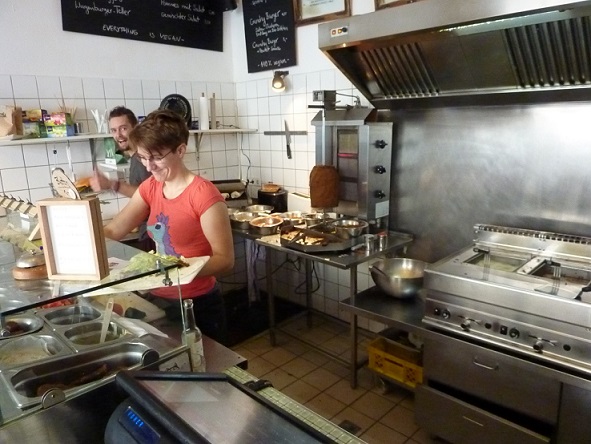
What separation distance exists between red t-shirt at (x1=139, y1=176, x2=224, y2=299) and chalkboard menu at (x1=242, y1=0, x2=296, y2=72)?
5.85ft

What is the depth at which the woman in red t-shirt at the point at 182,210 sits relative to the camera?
1465 mm

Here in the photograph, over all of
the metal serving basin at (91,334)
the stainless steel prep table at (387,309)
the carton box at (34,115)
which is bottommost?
the stainless steel prep table at (387,309)

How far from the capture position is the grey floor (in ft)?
7.07

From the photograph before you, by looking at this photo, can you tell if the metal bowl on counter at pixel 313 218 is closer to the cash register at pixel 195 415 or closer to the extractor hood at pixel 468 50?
the extractor hood at pixel 468 50

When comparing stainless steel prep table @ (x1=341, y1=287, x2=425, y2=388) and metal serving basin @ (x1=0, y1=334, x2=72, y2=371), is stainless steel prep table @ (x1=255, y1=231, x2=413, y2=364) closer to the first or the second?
stainless steel prep table @ (x1=341, y1=287, x2=425, y2=388)

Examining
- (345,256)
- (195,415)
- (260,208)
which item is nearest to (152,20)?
(260,208)

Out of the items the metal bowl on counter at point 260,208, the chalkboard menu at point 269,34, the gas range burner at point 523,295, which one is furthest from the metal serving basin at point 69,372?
the chalkboard menu at point 269,34

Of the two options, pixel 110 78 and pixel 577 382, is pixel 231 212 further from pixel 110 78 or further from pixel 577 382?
pixel 577 382

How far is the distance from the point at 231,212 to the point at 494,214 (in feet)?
5.39

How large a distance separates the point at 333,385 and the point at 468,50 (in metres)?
1.83

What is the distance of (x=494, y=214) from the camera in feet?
7.41

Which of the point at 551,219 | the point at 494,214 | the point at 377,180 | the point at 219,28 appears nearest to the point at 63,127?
the point at 219,28

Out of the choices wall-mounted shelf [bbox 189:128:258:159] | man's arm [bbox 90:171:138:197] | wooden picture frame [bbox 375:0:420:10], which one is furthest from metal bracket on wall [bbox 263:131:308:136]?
man's arm [bbox 90:171:138:197]

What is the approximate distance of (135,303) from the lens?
1.13 m
